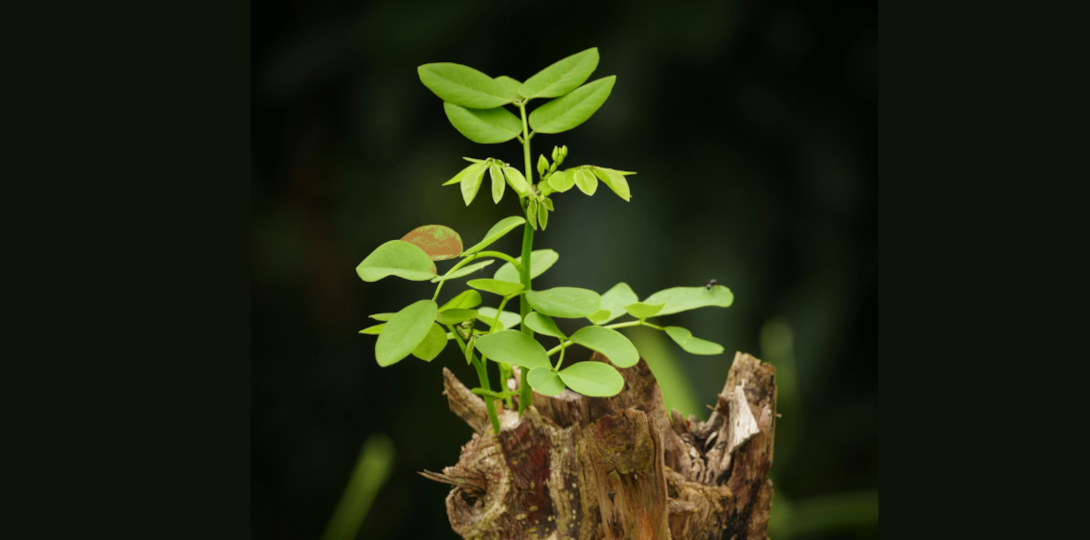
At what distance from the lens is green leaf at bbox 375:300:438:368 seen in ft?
3.57

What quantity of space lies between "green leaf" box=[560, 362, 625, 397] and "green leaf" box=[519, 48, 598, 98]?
0.54 m

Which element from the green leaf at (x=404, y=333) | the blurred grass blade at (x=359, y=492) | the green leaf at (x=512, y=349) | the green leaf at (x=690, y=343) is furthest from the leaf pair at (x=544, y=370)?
the blurred grass blade at (x=359, y=492)

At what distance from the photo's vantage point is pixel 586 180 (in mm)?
1187

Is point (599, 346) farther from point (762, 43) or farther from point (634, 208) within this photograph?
point (762, 43)

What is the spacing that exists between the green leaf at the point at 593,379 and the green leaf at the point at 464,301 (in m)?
0.25

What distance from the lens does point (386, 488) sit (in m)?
1.75

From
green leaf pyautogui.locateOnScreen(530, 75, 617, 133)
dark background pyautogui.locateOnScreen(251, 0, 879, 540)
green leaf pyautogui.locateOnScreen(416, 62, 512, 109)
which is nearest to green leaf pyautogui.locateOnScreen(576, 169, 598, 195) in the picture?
green leaf pyautogui.locateOnScreen(530, 75, 617, 133)

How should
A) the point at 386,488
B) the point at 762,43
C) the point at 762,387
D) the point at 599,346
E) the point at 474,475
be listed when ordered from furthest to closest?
1. the point at 386,488
2. the point at 762,43
3. the point at 762,387
4. the point at 474,475
5. the point at 599,346

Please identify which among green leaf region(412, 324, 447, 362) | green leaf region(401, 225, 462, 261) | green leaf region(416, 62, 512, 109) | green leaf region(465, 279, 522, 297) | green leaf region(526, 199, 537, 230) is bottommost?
green leaf region(412, 324, 447, 362)

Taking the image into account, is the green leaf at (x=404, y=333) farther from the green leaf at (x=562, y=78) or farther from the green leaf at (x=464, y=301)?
the green leaf at (x=562, y=78)

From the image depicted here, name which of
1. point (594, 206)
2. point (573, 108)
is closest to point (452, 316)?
point (573, 108)

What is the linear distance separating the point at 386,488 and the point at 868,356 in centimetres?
132

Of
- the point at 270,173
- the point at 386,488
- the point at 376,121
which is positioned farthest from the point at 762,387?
the point at 270,173

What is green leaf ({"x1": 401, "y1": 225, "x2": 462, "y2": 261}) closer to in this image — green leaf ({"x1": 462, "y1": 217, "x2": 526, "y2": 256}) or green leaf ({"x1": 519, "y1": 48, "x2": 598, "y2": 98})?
green leaf ({"x1": 462, "y1": 217, "x2": 526, "y2": 256})
